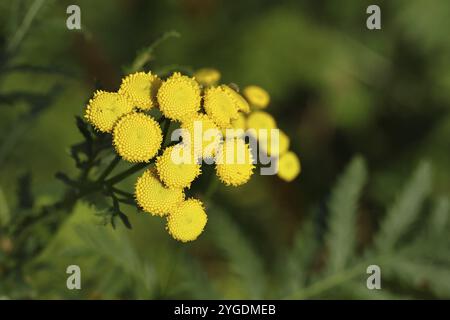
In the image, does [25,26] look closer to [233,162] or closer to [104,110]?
[104,110]

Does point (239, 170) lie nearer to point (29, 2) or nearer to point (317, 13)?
point (29, 2)

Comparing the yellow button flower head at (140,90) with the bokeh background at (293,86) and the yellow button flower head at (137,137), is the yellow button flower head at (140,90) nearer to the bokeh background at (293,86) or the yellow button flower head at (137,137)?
the yellow button flower head at (137,137)

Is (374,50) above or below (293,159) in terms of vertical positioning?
above

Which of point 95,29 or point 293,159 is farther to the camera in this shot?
point 95,29

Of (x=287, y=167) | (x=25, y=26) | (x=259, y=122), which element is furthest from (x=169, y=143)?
(x=25, y=26)

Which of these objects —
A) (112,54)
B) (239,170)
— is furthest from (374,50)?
(239,170)

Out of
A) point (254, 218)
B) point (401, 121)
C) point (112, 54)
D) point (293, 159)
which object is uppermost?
point (112, 54)
